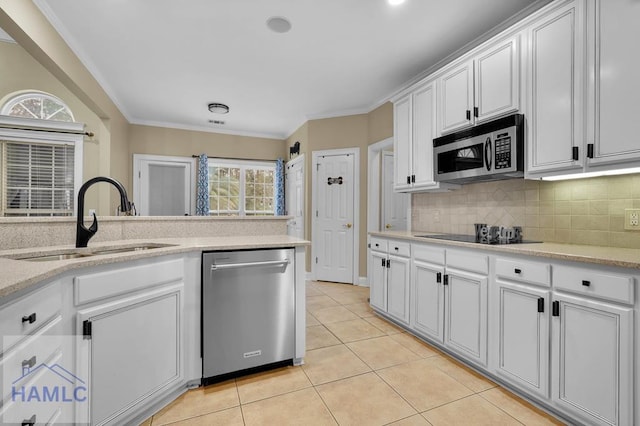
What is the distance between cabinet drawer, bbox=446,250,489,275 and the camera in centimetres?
200

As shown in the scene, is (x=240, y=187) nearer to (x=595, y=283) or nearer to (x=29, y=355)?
(x=29, y=355)

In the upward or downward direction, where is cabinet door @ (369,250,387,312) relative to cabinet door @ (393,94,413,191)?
downward

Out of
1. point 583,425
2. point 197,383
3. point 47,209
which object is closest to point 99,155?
point 47,209

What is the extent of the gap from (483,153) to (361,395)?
192cm

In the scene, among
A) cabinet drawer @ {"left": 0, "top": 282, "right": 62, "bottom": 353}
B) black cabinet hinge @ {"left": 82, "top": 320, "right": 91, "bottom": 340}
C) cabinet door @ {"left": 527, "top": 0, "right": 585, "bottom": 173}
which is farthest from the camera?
cabinet door @ {"left": 527, "top": 0, "right": 585, "bottom": 173}

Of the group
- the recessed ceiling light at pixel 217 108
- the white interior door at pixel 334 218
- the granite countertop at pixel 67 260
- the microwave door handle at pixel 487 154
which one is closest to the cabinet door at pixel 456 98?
the microwave door handle at pixel 487 154

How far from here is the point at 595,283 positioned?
1427mm

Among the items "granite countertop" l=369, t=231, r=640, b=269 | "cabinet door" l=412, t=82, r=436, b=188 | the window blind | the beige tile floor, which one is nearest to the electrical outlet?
"granite countertop" l=369, t=231, r=640, b=269

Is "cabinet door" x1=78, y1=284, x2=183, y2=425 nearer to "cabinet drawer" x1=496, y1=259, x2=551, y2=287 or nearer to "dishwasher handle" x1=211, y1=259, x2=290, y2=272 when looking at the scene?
"dishwasher handle" x1=211, y1=259, x2=290, y2=272

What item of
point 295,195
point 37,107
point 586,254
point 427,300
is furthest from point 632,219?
point 37,107

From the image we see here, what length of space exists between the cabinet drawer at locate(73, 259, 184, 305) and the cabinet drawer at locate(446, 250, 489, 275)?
1.87 meters

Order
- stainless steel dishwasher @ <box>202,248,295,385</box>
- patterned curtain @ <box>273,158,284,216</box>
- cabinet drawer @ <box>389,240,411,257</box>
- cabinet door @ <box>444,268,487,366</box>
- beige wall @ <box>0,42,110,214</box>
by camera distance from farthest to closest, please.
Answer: patterned curtain @ <box>273,158,284,216</box> → beige wall @ <box>0,42,110,214</box> → cabinet drawer @ <box>389,240,411,257</box> → cabinet door @ <box>444,268,487,366</box> → stainless steel dishwasher @ <box>202,248,295,385</box>

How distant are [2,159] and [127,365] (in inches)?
165

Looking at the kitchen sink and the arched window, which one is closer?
the kitchen sink
